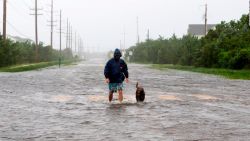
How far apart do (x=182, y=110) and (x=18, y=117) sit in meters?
4.76

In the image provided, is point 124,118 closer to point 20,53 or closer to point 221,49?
point 221,49

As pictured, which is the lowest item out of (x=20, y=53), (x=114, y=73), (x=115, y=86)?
(x=115, y=86)

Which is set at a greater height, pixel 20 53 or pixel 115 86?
pixel 20 53

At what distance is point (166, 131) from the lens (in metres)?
11.9

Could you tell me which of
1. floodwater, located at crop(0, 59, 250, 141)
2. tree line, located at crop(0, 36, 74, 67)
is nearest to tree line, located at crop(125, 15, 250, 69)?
tree line, located at crop(0, 36, 74, 67)

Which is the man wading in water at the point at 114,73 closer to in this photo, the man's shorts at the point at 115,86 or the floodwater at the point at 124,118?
the man's shorts at the point at 115,86

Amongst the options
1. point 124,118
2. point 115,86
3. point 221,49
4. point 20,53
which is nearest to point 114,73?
point 115,86

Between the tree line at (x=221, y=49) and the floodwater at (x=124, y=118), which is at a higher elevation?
the tree line at (x=221, y=49)

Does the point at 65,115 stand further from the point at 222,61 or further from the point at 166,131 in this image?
the point at 222,61

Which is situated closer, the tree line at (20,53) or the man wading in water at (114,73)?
the man wading in water at (114,73)

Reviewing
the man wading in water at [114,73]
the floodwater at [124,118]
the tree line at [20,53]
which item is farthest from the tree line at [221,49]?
the man wading in water at [114,73]

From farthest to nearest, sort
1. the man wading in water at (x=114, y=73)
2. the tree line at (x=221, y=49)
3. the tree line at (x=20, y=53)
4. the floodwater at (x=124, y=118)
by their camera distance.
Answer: the tree line at (x=20, y=53) → the tree line at (x=221, y=49) → the man wading in water at (x=114, y=73) → the floodwater at (x=124, y=118)

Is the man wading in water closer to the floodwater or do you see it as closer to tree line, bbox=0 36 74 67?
the floodwater

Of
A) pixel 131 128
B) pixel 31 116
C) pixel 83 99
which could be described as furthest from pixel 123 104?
pixel 131 128
